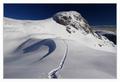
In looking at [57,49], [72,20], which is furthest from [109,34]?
[57,49]

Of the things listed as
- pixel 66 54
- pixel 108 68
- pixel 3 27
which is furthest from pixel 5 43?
pixel 108 68

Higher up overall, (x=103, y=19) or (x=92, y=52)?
(x=103, y=19)

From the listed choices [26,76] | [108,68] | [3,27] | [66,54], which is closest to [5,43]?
[3,27]

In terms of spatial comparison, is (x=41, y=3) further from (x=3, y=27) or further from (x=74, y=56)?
(x=74, y=56)

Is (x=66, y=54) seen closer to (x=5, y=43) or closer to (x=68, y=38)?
(x=68, y=38)

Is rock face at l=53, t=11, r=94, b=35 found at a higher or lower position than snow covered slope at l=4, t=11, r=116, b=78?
higher

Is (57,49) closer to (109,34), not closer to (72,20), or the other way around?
(72,20)

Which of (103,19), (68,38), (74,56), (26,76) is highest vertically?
(103,19)
